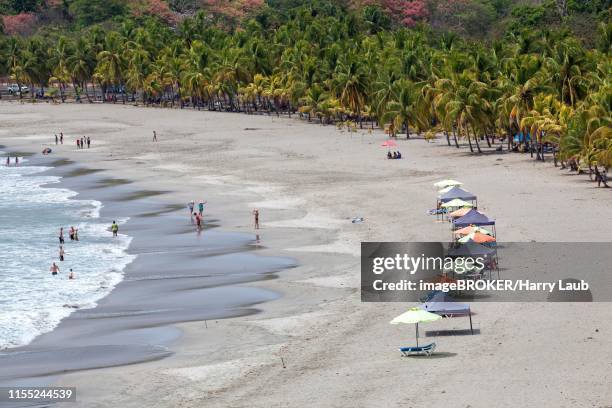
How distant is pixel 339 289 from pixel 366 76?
61453 millimetres

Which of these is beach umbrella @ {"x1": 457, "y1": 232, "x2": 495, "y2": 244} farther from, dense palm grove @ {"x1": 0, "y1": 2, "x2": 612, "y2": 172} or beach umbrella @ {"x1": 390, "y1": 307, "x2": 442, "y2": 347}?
dense palm grove @ {"x1": 0, "y1": 2, "x2": 612, "y2": 172}

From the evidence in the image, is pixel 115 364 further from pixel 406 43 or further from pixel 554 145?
pixel 406 43

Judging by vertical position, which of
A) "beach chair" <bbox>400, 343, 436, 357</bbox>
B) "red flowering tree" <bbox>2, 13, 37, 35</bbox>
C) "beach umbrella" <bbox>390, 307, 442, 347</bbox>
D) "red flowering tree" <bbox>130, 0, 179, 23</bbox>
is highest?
"red flowering tree" <bbox>130, 0, 179, 23</bbox>

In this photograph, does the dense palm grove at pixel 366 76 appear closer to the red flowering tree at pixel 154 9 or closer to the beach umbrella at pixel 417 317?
the red flowering tree at pixel 154 9

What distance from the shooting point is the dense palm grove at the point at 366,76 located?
7362cm

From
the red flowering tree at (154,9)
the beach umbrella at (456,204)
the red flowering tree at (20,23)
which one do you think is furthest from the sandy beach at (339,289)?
the red flowering tree at (20,23)

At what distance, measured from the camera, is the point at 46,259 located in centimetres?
5106

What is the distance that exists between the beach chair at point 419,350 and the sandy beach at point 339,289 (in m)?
0.40

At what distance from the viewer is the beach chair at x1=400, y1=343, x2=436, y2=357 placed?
102ft

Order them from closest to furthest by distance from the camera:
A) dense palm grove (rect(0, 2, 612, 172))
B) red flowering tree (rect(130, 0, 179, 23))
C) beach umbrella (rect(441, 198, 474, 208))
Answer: beach umbrella (rect(441, 198, 474, 208)) → dense palm grove (rect(0, 2, 612, 172)) → red flowering tree (rect(130, 0, 179, 23))

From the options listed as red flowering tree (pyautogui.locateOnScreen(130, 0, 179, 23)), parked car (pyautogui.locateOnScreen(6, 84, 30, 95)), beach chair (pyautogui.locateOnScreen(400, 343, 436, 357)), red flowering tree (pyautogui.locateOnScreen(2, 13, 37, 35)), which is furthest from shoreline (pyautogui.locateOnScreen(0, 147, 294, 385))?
red flowering tree (pyautogui.locateOnScreen(2, 13, 37, 35))

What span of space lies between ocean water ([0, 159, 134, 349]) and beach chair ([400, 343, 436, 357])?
13.1 m

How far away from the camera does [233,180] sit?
73.8 meters

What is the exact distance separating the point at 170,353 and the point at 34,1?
166180 mm
